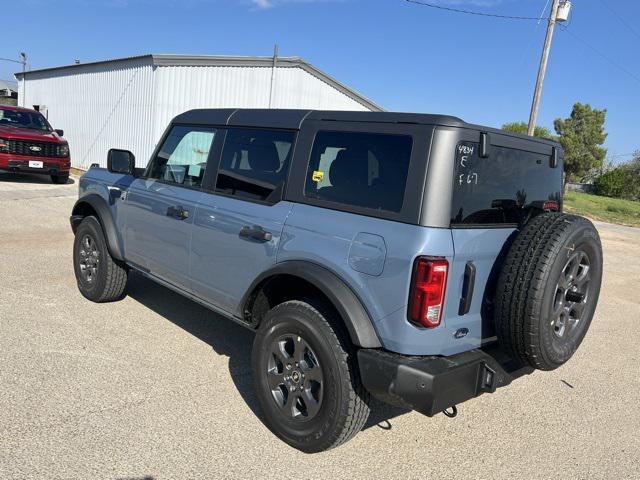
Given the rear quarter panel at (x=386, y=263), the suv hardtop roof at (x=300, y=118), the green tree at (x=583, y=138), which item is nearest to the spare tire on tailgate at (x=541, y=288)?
the rear quarter panel at (x=386, y=263)

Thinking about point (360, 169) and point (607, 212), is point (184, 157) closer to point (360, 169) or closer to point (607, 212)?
point (360, 169)

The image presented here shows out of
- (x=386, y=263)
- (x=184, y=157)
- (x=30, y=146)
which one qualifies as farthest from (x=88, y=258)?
(x=30, y=146)

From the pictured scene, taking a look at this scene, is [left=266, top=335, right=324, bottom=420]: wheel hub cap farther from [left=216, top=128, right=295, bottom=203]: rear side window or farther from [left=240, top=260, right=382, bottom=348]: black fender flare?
[left=216, top=128, right=295, bottom=203]: rear side window

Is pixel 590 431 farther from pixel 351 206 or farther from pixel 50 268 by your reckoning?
pixel 50 268

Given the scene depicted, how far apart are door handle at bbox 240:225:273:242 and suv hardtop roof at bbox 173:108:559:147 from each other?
0.67m

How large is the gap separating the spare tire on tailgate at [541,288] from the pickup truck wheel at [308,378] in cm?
83

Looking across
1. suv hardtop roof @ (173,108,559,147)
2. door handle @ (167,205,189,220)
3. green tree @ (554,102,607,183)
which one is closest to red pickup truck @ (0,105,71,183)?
suv hardtop roof @ (173,108,559,147)

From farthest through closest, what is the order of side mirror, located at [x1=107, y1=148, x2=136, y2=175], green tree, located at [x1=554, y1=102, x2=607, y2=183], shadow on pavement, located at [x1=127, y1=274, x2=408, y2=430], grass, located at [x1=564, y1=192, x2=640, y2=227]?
green tree, located at [x1=554, y1=102, x2=607, y2=183] → grass, located at [x1=564, y1=192, x2=640, y2=227] → side mirror, located at [x1=107, y1=148, x2=136, y2=175] → shadow on pavement, located at [x1=127, y1=274, x2=408, y2=430]

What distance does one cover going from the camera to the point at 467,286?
2.61 meters

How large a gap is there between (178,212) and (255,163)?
2.50ft

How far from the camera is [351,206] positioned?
9.20 feet

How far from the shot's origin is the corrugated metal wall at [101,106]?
15.8 metres

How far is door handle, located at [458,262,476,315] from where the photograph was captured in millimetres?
2602

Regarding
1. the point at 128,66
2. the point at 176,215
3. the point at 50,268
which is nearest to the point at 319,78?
the point at 128,66
